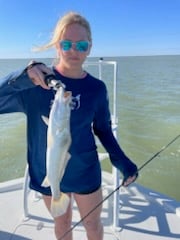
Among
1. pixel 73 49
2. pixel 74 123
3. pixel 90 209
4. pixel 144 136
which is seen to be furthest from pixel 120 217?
pixel 144 136

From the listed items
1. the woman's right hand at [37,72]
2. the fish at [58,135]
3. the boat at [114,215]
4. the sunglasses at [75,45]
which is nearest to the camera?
the fish at [58,135]

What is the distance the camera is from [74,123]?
Result: 155cm

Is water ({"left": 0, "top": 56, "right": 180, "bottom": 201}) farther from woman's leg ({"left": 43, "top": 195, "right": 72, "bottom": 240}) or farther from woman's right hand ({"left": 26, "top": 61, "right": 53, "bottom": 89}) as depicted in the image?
woman's right hand ({"left": 26, "top": 61, "right": 53, "bottom": 89})

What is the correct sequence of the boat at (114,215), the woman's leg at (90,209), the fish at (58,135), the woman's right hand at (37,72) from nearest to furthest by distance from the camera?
the fish at (58,135) → the woman's right hand at (37,72) → the woman's leg at (90,209) → the boat at (114,215)

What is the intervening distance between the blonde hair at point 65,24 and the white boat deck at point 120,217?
1550 millimetres

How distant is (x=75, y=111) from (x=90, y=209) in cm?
52

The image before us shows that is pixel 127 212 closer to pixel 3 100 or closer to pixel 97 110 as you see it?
pixel 97 110

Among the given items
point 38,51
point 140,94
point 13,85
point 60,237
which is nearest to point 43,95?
point 13,85

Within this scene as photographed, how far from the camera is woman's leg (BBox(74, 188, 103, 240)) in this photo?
1681mm

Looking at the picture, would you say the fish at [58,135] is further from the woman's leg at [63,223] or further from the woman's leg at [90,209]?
the woman's leg at [63,223]

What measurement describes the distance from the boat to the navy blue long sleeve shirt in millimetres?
740

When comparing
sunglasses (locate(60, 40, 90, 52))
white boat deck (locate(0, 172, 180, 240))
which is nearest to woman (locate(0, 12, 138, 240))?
sunglasses (locate(60, 40, 90, 52))

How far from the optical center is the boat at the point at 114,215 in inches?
100

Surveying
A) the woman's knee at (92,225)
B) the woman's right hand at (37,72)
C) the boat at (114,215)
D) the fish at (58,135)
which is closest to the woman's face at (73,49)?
the woman's right hand at (37,72)
